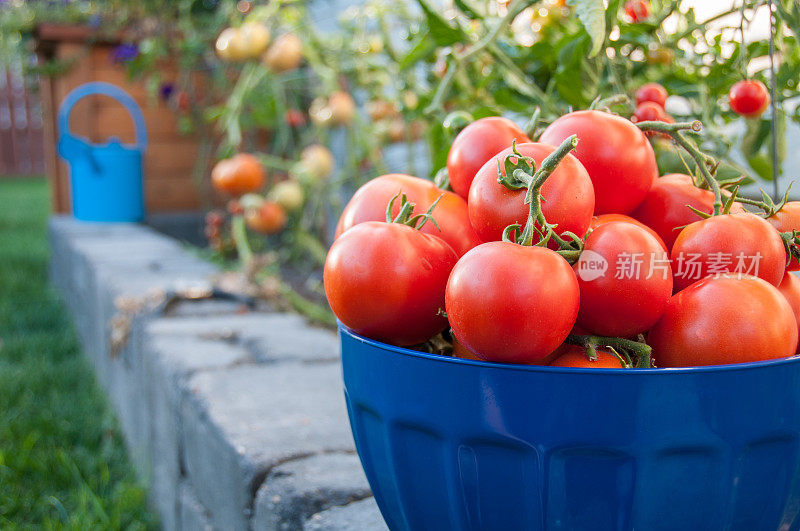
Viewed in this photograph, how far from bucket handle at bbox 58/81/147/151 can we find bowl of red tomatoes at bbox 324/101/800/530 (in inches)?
135

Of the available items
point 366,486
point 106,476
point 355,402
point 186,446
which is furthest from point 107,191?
point 355,402

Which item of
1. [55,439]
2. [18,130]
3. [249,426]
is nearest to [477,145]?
[249,426]

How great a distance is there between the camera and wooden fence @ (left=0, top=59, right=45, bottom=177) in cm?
1373

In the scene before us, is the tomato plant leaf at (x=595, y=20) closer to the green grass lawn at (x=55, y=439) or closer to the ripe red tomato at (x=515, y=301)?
the ripe red tomato at (x=515, y=301)

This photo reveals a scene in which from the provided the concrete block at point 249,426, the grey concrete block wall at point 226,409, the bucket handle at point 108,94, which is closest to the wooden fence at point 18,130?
the bucket handle at point 108,94

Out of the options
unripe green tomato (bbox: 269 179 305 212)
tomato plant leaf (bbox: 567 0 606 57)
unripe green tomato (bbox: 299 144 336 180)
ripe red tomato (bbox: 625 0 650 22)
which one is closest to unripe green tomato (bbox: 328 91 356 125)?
unripe green tomato (bbox: 299 144 336 180)

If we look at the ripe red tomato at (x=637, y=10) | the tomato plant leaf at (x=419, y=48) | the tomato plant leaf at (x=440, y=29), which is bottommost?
the tomato plant leaf at (x=419, y=48)

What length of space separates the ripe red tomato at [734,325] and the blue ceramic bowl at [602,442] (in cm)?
2

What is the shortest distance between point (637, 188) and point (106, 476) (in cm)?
132

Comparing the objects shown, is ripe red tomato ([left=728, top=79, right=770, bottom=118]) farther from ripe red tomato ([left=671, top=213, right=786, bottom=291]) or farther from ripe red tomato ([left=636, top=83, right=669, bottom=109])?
ripe red tomato ([left=671, top=213, right=786, bottom=291])

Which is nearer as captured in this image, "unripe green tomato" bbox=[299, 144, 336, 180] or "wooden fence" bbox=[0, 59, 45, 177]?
"unripe green tomato" bbox=[299, 144, 336, 180]

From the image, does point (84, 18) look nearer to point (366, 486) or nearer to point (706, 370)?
point (366, 486)

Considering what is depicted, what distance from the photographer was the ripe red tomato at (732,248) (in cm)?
49

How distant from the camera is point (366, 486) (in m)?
0.87
